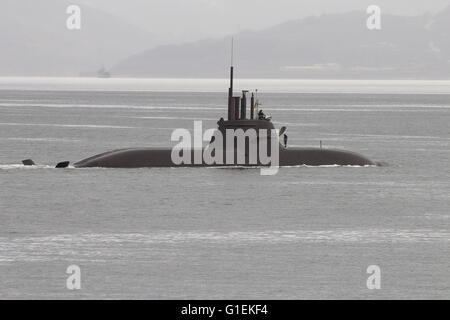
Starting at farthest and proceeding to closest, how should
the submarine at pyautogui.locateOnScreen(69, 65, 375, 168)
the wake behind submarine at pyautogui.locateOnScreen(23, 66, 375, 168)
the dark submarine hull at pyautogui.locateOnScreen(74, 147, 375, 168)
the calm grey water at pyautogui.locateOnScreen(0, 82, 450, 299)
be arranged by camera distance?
the dark submarine hull at pyautogui.locateOnScreen(74, 147, 375, 168) < the submarine at pyautogui.locateOnScreen(69, 65, 375, 168) < the wake behind submarine at pyautogui.locateOnScreen(23, 66, 375, 168) < the calm grey water at pyautogui.locateOnScreen(0, 82, 450, 299)

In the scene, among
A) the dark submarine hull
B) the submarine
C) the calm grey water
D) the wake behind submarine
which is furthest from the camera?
the dark submarine hull

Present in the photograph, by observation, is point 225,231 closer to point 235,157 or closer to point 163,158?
point 235,157

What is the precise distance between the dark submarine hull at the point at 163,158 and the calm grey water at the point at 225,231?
65 cm

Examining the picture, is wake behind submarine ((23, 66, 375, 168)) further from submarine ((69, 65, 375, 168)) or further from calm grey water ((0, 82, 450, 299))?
calm grey water ((0, 82, 450, 299))

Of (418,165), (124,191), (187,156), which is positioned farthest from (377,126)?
(124,191)

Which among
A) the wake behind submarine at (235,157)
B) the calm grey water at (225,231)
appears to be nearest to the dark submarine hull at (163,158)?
the wake behind submarine at (235,157)

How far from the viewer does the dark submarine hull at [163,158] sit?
62.2 metres

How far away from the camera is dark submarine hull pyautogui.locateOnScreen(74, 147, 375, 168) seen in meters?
62.2

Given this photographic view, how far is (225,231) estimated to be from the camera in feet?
139

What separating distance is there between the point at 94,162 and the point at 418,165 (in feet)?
70.5

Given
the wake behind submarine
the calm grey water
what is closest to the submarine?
the wake behind submarine

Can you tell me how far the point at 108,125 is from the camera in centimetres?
12669

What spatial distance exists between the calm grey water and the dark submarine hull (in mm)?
650
